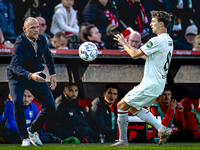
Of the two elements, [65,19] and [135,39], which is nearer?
[65,19]

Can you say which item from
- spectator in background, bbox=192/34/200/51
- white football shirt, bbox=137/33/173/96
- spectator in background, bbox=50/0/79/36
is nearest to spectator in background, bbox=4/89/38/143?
spectator in background, bbox=50/0/79/36

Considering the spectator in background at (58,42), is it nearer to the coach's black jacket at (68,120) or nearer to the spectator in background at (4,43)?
A: the spectator in background at (4,43)

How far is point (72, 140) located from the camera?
723 centimetres

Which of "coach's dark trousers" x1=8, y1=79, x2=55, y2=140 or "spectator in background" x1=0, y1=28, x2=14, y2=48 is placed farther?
"spectator in background" x1=0, y1=28, x2=14, y2=48

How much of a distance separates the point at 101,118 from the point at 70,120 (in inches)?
25.8

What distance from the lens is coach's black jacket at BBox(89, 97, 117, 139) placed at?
740cm

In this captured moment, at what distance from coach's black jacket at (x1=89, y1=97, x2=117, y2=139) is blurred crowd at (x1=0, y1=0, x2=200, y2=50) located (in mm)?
1260

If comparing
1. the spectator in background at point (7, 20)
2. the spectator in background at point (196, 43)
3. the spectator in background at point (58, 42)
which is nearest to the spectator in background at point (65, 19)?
the spectator in background at point (58, 42)

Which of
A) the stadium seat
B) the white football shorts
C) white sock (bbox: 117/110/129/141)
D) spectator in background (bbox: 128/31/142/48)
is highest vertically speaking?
spectator in background (bbox: 128/31/142/48)

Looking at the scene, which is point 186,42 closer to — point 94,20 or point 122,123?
point 94,20

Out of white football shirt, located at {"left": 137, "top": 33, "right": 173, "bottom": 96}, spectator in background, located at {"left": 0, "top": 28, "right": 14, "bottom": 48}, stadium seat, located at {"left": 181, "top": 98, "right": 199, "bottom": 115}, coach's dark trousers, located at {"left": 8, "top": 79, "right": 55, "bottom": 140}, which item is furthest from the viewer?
stadium seat, located at {"left": 181, "top": 98, "right": 199, "bottom": 115}

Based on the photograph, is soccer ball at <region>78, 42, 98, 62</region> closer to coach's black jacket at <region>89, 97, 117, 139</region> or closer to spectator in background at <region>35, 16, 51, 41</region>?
spectator in background at <region>35, 16, 51, 41</region>

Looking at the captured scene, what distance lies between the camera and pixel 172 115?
7539mm

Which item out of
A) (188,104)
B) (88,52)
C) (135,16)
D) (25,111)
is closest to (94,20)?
(135,16)
